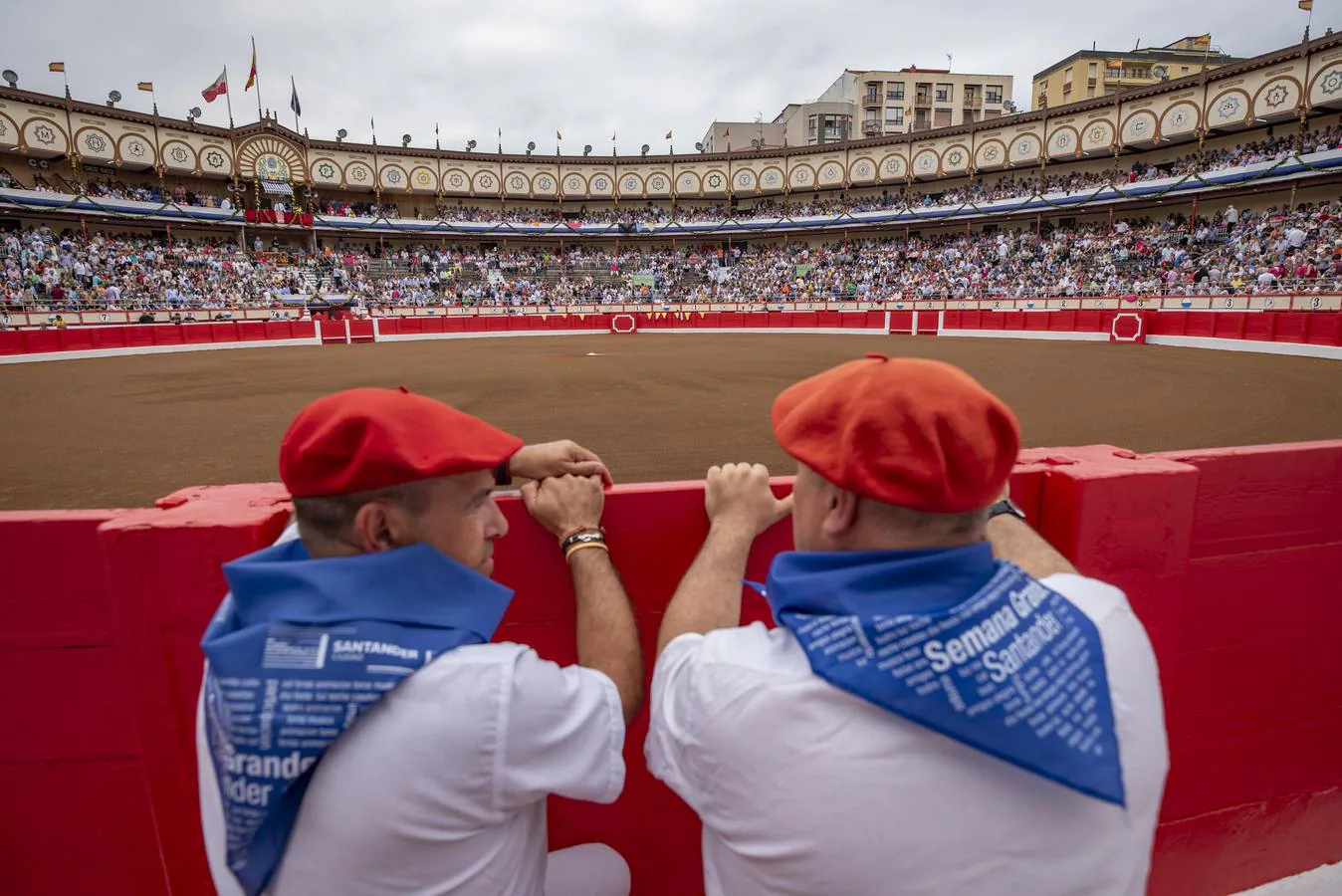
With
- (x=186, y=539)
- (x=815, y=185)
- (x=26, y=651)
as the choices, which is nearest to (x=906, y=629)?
(x=186, y=539)

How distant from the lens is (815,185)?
47719 millimetres

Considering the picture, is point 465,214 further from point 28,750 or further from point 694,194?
point 28,750

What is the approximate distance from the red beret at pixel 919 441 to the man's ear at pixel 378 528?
0.73m

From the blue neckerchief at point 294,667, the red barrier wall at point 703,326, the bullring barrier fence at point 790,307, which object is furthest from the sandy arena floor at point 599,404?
the bullring barrier fence at point 790,307

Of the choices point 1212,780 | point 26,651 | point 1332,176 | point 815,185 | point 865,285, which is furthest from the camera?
point 815,185

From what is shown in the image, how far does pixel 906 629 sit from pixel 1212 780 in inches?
87.3

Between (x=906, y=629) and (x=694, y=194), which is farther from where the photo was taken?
(x=694, y=194)

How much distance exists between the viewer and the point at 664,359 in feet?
57.4

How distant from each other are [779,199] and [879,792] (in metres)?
53.0

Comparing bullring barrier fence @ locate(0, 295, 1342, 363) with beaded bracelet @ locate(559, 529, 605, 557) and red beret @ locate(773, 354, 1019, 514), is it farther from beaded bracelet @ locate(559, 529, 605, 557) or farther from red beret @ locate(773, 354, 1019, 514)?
beaded bracelet @ locate(559, 529, 605, 557)

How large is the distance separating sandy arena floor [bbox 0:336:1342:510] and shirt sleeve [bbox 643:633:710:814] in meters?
4.83

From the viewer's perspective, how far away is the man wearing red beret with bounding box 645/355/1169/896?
2.99 ft

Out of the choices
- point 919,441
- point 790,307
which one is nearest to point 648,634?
point 919,441

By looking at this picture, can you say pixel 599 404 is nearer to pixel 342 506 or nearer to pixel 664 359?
pixel 664 359
